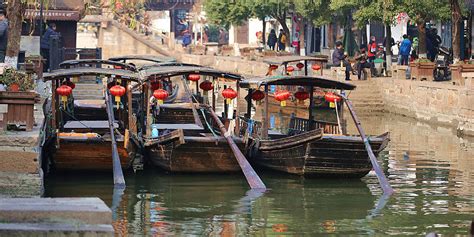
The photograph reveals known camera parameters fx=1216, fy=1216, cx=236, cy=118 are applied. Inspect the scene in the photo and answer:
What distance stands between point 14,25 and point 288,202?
7124 millimetres

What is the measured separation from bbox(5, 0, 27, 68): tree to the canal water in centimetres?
333

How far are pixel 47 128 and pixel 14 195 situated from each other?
16.2ft

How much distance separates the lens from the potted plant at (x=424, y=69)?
3616 cm

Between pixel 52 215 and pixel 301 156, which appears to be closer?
pixel 52 215

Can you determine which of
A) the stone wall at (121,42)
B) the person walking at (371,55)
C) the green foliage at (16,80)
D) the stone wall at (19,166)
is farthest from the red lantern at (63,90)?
the stone wall at (121,42)

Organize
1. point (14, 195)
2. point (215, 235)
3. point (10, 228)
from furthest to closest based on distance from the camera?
point (14, 195) < point (215, 235) < point (10, 228)

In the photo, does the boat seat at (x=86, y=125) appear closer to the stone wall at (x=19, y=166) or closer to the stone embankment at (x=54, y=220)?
the stone wall at (x=19, y=166)

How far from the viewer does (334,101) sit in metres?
22.7

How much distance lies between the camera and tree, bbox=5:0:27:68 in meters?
23.2

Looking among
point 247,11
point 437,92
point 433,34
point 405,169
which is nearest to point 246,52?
point 247,11

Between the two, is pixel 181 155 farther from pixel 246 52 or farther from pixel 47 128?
pixel 246 52

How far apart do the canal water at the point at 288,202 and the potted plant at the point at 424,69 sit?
11.1 metres

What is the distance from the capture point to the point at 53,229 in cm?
1192

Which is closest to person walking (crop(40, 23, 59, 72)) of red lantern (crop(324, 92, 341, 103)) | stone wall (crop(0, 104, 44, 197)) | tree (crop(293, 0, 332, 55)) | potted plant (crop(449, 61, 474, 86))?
potted plant (crop(449, 61, 474, 86))
